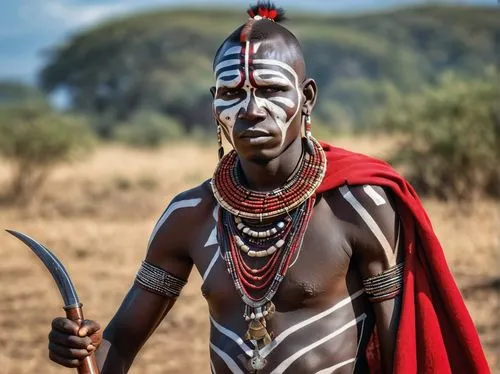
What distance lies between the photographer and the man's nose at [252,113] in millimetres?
2914

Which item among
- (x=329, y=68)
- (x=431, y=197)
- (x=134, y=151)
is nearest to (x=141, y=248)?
(x=431, y=197)

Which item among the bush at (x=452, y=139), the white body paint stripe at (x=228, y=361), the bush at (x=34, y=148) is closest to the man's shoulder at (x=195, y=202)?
the white body paint stripe at (x=228, y=361)

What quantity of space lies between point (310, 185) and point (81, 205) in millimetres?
12363

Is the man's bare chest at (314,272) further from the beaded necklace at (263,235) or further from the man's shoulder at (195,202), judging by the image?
the man's shoulder at (195,202)

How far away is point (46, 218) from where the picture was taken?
45.5ft

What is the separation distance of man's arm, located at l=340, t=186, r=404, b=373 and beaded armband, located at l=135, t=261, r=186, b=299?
1.94 ft

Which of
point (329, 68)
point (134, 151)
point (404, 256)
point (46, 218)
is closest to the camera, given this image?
point (404, 256)

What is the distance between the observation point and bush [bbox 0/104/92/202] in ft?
50.5

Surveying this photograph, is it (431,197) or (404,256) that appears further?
(431,197)

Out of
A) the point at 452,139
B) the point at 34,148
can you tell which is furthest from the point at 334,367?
the point at 34,148

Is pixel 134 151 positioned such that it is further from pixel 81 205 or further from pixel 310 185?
pixel 310 185

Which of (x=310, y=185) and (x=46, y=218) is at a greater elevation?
(x=46, y=218)

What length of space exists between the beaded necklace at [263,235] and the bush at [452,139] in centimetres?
1006

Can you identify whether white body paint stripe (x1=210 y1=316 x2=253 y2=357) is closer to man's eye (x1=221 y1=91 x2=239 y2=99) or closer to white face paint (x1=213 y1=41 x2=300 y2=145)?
white face paint (x1=213 y1=41 x2=300 y2=145)
